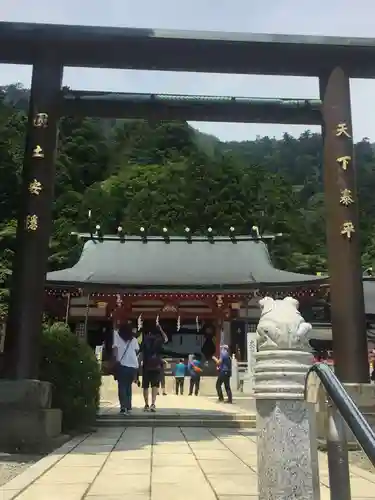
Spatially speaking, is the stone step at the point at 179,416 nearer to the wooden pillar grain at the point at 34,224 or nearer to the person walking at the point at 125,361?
the person walking at the point at 125,361

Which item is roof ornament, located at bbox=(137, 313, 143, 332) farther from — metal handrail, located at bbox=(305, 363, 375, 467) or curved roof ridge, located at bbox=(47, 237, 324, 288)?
metal handrail, located at bbox=(305, 363, 375, 467)

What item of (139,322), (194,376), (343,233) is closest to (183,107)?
(343,233)

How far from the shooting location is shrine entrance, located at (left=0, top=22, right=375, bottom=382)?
23.2 ft

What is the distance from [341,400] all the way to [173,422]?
7293mm

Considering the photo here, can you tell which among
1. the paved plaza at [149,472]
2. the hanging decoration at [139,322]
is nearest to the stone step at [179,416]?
the paved plaza at [149,472]

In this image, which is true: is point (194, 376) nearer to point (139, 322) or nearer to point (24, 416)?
point (139, 322)

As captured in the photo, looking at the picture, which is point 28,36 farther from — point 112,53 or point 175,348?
point 175,348

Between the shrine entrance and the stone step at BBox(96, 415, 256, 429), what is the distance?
2.88 meters

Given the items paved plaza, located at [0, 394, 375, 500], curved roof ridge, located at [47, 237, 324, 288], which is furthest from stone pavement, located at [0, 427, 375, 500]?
curved roof ridge, located at [47, 237, 324, 288]

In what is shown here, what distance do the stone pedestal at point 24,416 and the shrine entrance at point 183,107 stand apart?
0.69ft

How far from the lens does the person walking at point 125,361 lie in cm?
962

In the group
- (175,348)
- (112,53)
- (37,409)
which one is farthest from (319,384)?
(175,348)

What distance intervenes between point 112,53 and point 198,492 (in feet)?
20.3

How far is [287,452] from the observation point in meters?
3.05
